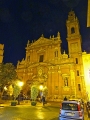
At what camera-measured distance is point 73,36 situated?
36.8 m

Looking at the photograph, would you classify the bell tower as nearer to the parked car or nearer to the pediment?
the pediment

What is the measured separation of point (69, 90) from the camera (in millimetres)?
32312

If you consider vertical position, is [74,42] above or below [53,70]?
above

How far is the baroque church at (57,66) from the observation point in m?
32.6

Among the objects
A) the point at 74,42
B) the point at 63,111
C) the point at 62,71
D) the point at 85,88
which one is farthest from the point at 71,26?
the point at 63,111

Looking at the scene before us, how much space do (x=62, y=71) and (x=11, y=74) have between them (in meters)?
13.5

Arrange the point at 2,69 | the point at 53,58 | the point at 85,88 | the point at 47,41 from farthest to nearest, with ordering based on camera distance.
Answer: the point at 47,41, the point at 53,58, the point at 85,88, the point at 2,69

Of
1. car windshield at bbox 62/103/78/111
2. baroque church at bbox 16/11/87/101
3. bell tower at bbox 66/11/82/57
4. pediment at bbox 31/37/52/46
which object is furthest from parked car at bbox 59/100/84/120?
pediment at bbox 31/37/52/46

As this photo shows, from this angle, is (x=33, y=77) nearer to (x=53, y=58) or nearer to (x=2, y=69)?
(x=53, y=58)

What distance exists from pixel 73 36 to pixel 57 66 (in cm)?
948

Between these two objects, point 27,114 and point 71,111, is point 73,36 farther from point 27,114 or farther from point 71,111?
point 71,111

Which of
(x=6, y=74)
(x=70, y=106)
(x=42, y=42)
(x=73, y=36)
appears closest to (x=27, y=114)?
(x=70, y=106)

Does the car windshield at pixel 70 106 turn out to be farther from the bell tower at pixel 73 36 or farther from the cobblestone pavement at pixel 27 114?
the bell tower at pixel 73 36

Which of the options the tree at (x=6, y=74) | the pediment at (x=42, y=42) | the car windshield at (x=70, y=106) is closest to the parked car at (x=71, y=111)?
the car windshield at (x=70, y=106)
